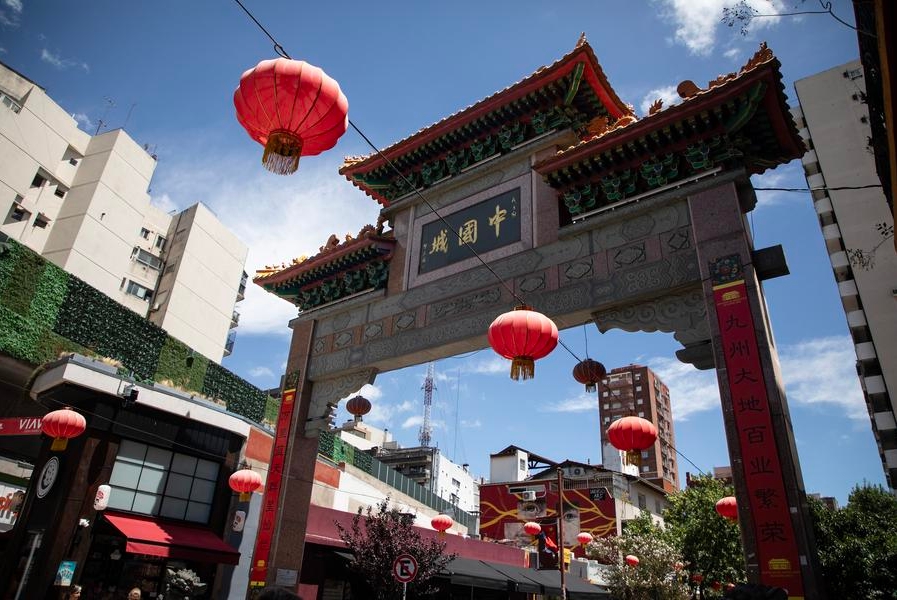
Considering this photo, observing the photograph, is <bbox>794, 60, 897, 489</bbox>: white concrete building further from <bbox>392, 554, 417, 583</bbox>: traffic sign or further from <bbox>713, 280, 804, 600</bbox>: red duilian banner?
<bbox>392, 554, 417, 583</bbox>: traffic sign

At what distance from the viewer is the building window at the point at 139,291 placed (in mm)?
33094

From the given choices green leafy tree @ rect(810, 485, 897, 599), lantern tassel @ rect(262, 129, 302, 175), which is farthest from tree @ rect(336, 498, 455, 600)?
lantern tassel @ rect(262, 129, 302, 175)

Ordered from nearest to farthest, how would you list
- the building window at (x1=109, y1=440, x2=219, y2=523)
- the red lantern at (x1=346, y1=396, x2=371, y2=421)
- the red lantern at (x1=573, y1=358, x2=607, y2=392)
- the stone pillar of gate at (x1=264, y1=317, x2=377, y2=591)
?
1. the red lantern at (x1=573, y1=358, x2=607, y2=392)
2. the stone pillar of gate at (x1=264, y1=317, x2=377, y2=591)
3. the red lantern at (x1=346, y1=396, x2=371, y2=421)
4. the building window at (x1=109, y1=440, x2=219, y2=523)

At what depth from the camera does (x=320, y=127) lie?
17.6 feet

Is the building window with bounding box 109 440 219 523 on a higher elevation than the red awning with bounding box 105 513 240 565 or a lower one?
higher

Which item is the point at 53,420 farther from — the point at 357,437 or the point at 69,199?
the point at 357,437

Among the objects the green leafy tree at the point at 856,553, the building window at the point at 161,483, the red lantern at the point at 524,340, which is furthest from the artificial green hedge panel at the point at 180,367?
the green leafy tree at the point at 856,553

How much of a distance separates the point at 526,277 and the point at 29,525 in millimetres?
11898

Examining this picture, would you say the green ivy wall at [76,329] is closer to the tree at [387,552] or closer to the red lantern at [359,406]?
the red lantern at [359,406]

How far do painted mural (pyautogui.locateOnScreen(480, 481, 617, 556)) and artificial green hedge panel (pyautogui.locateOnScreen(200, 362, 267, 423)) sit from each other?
627 inches

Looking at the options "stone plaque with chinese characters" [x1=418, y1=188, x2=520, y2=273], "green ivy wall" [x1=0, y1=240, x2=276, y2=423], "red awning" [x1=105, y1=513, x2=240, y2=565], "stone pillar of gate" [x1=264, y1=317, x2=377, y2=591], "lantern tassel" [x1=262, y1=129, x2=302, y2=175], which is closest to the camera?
"lantern tassel" [x1=262, y1=129, x2=302, y2=175]

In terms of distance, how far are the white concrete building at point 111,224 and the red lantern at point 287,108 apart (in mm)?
29352


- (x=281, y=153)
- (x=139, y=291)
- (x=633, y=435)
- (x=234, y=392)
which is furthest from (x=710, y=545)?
(x=139, y=291)

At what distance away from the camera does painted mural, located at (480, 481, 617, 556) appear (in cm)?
3123
